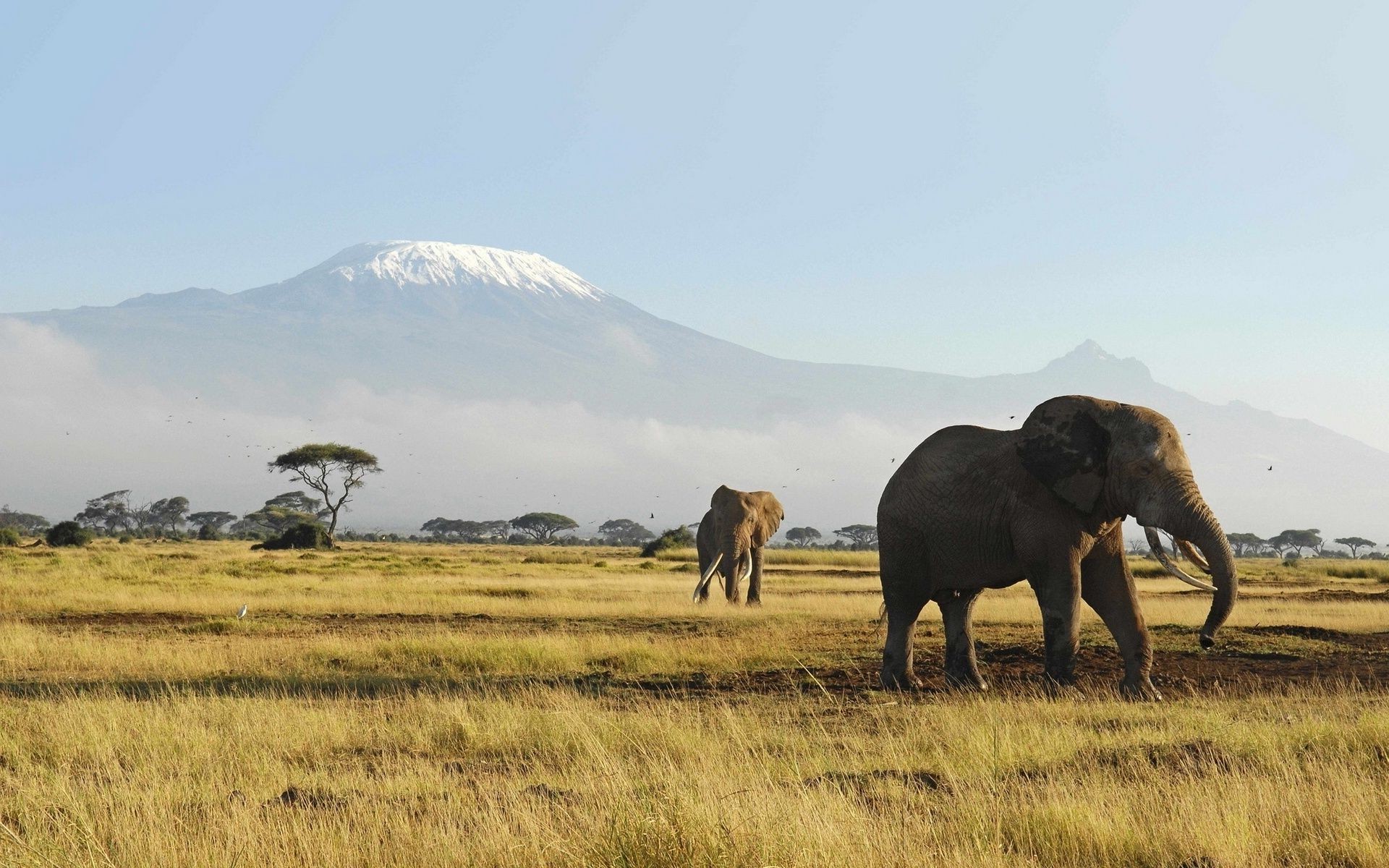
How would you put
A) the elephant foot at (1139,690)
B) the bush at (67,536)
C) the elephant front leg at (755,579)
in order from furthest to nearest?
the bush at (67,536)
the elephant front leg at (755,579)
the elephant foot at (1139,690)

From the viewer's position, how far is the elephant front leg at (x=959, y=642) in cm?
1423

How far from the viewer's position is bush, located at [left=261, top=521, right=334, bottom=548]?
63781 mm

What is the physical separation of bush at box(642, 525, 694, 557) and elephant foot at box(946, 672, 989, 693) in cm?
5174

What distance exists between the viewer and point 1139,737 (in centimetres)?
966

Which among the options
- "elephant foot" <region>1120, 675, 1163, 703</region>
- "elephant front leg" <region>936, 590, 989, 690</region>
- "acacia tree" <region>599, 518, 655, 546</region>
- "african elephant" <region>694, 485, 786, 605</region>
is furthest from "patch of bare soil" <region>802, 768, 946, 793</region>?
"acacia tree" <region>599, 518, 655, 546</region>

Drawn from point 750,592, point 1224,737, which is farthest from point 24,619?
A: point 1224,737

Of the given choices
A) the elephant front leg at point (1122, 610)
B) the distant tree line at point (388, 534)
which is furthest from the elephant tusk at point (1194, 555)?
the distant tree line at point (388, 534)

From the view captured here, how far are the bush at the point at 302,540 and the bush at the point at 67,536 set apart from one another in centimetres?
903

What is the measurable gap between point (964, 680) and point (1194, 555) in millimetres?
3021

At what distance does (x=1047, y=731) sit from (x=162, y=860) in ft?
22.4

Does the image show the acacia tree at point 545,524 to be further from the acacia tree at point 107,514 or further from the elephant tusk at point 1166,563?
the elephant tusk at point 1166,563

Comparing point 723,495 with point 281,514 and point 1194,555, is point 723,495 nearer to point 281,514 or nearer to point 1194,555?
point 1194,555

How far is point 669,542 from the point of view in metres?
72.5

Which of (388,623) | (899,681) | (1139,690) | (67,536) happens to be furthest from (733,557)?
(67,536)
